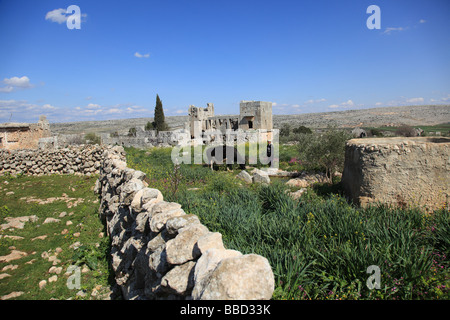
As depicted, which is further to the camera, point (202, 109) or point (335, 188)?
point (202, 109)

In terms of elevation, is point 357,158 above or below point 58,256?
above

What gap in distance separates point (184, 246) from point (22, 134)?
20.6 metres

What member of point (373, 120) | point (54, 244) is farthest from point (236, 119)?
point (373, 120)

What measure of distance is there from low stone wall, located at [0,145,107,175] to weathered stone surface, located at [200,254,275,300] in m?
11.4

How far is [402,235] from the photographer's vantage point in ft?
9.65

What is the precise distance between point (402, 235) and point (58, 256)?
581cm

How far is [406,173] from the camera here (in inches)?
Answer: 217

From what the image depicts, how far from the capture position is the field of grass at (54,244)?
407cm

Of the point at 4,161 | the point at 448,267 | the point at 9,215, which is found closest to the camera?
the point at 448,267

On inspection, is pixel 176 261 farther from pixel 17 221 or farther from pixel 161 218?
pixel 17 221

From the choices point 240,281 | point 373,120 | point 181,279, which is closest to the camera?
point 240,281

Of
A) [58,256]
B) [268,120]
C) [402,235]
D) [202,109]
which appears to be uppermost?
[202,109]
